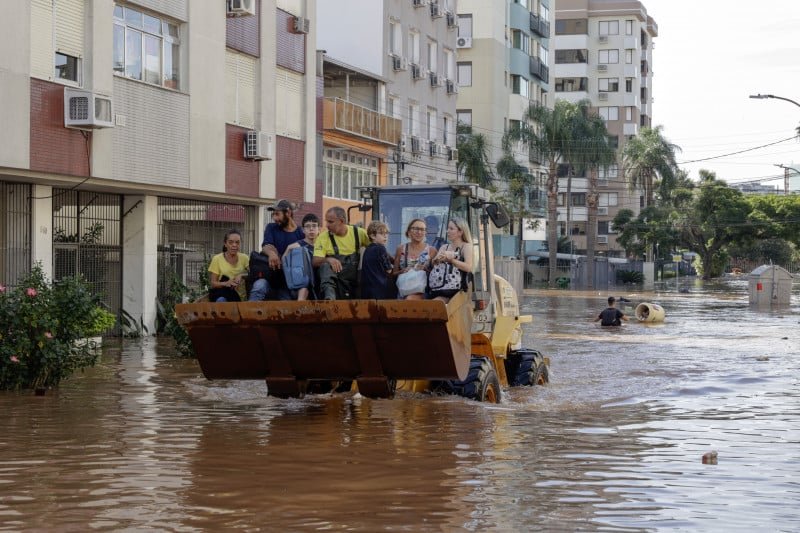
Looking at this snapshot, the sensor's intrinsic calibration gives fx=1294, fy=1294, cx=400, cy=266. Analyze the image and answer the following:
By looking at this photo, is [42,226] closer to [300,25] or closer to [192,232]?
[192,232]

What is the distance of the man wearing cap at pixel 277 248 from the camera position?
534 inches

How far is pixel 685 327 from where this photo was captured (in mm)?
37906

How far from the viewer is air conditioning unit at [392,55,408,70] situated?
171 ft

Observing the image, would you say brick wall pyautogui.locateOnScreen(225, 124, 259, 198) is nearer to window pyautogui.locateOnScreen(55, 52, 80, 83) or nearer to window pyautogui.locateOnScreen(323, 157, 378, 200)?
window pyautogui.locateOnScreen(55, 52, 80, 83)

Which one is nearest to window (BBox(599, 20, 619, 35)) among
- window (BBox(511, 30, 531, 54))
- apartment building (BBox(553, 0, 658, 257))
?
apartment building (BBox(553, 0, 658, 257))

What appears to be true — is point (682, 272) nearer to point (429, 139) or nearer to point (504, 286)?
point (429, 139)

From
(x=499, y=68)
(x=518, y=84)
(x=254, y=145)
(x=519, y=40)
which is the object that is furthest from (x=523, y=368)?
(x=519, y=40)

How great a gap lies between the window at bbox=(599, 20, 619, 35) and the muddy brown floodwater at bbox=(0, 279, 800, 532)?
107 metres

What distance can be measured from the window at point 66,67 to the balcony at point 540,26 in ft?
198

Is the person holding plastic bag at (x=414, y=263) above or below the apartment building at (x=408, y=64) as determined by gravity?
below

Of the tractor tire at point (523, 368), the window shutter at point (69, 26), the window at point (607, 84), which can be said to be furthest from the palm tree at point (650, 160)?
the tractor tire at point (523, 368)

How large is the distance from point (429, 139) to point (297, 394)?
1745 inches

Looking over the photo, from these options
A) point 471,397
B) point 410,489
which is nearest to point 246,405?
point 471,397

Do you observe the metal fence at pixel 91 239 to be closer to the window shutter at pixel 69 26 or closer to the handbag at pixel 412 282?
the window shutter at pixel 69 26
